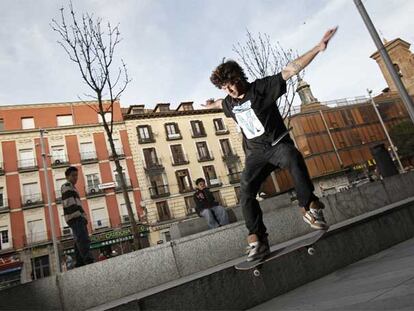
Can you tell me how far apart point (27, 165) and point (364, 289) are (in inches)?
1369

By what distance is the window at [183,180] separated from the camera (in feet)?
123

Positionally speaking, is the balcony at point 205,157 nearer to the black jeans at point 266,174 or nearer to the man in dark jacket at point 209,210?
the man in dark jacket at point 209,210

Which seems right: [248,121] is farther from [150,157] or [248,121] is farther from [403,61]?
[403,61]

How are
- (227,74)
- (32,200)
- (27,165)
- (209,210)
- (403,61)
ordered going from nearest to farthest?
(227,74)
(209,210)
(32,200)
(27,165)
(403,61)

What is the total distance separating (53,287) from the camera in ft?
16.3

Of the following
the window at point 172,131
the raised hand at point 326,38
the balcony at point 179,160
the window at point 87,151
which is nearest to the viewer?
the raised hand at point 326,38

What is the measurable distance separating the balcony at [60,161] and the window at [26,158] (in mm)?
1788

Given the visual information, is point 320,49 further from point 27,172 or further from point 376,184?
point 27,172

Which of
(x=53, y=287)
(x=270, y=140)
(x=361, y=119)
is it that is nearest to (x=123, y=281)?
(x=53, y=287)

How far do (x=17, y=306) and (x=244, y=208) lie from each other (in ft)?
12.0

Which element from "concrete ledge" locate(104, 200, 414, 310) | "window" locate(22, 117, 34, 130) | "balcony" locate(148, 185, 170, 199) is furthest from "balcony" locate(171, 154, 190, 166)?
"concrete ledge" locate(104, 200, 414, 310)

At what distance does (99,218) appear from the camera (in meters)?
32.5

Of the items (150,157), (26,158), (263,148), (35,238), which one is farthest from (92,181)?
(263,148)

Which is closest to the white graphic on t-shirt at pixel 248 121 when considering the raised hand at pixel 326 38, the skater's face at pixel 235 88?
the skater's face at pixel 235 88
